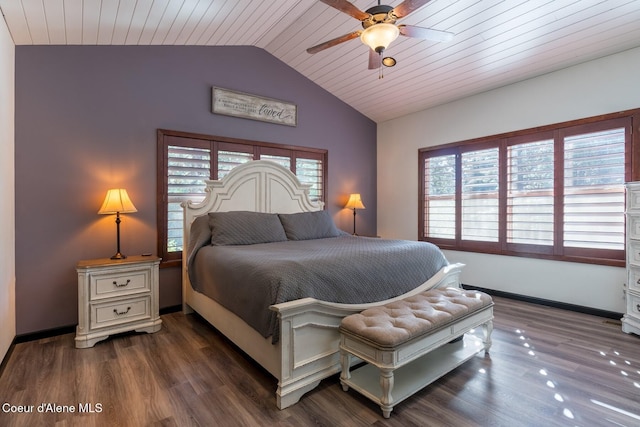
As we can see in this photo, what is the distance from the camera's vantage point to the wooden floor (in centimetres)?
171

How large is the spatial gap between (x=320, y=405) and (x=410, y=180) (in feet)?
12.6

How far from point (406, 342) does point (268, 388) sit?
3.01 ft

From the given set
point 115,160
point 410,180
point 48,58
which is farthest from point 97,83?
point 410,180

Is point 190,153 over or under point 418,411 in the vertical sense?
over

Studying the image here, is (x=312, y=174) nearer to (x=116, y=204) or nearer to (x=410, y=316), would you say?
(x=116, y=204)

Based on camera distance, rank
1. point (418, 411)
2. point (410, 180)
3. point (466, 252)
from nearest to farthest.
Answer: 1. point (418, 411)
2. point (466, 252)
3. point (410, 180)

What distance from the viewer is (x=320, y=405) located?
5.99ft

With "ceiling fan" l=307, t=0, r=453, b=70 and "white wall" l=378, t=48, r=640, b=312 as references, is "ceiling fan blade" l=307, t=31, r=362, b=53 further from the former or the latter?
"white wall" l=378, t=48, r=640, b=312

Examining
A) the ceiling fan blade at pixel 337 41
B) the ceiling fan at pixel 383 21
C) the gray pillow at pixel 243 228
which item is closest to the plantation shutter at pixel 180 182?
the gray pillow at pixel 243 228

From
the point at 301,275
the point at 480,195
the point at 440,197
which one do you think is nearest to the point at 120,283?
the point at 301,275

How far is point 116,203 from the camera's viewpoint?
2871 millimetres

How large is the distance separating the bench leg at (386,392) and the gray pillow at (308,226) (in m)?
2.03

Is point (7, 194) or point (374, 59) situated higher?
point (374, 59)

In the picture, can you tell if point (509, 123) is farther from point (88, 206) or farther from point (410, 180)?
point (88, 206)
